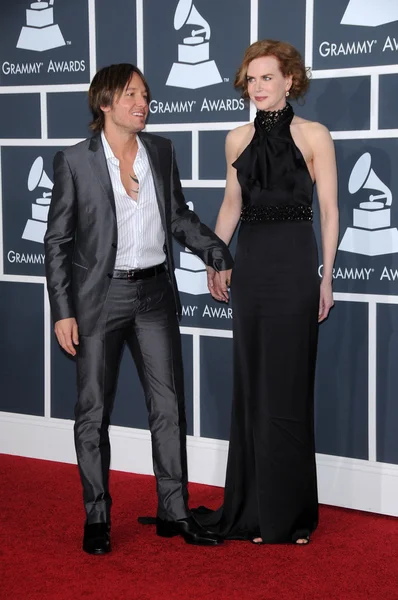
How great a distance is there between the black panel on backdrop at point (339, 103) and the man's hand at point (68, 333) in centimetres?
150

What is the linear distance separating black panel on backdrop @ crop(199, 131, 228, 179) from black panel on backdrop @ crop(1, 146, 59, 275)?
37.2 inches

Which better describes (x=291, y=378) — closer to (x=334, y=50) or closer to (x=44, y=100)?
(x=334, y=50)

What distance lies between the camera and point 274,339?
158 inches

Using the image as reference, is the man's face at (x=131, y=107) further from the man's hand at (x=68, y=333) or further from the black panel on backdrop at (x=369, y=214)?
the black panel on backdrop at (x=369, y=214)

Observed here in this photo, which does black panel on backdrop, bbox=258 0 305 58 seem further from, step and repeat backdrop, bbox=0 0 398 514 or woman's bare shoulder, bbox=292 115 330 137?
woman's bare shoulder, bbox=292 115 330 137

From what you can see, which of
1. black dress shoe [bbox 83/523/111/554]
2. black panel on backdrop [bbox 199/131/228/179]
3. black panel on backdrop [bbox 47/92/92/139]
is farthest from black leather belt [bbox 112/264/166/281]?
black panel on backdrop [bbox 47/92/92/139]

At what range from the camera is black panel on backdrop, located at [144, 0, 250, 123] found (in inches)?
181

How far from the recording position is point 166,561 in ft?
12.6

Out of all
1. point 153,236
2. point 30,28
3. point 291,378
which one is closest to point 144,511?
point 291,378

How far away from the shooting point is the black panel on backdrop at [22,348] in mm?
5387

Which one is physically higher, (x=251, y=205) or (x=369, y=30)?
(x=369, y=30)

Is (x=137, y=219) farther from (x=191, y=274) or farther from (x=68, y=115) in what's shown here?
(x=68, y=115)

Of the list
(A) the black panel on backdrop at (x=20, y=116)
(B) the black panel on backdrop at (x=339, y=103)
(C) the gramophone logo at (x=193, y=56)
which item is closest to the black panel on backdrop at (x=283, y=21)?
(B) the black panel on backdrop at (x=339, y=103)

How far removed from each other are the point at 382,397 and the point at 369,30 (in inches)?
66.0
